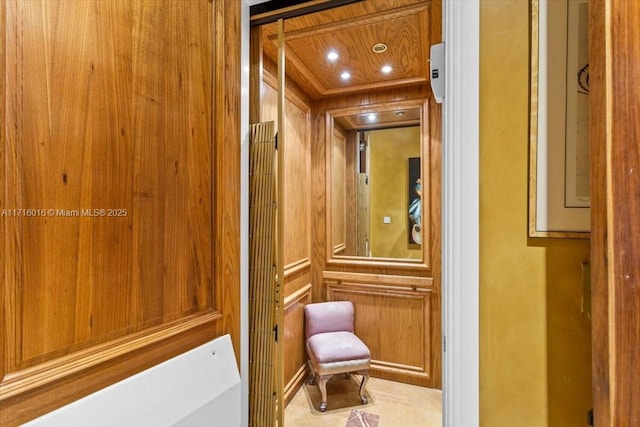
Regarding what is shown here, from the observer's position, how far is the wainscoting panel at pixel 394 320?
8.18ft

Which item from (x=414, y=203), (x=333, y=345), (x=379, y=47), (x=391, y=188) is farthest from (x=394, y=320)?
(x=379, y=47)

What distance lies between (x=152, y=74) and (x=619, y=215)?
119 cm

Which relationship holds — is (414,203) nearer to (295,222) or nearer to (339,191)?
(339,191)

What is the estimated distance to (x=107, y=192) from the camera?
2.67 feet

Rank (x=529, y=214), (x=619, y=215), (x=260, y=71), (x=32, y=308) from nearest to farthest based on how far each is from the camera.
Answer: (x=619, y=215), (x=32, y=308), (x=529, y=214), (x=260, y=71)

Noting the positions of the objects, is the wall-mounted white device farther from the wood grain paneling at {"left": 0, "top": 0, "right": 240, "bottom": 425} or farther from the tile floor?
the tile floor

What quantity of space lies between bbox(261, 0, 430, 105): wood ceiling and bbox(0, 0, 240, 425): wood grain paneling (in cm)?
71

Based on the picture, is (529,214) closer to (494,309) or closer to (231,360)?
(494,309)

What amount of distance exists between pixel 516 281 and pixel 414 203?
1.88 m

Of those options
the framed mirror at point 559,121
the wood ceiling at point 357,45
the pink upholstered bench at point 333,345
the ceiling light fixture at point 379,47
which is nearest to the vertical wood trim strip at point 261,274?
the wood ceiling at point 357,45

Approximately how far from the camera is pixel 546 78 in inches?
29.5

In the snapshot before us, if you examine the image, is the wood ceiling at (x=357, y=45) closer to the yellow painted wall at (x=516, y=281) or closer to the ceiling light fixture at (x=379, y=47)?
the ceiling light fixture at (x=379, y=47)

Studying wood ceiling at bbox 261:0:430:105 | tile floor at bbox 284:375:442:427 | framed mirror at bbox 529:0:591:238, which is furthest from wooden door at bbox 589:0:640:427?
tile floor at bbox 284:375:442:427

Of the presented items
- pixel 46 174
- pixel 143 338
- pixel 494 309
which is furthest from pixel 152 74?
pixel 494 309
